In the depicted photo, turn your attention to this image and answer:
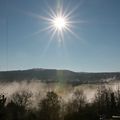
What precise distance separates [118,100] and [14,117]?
62.3m

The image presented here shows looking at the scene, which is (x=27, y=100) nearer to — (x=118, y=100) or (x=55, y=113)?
(x=55, y=113)

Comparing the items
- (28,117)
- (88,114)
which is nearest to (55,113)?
(28,117)

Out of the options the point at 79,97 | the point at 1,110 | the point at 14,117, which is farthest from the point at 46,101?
the point at 79,97

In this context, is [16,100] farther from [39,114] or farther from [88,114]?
[88,114]

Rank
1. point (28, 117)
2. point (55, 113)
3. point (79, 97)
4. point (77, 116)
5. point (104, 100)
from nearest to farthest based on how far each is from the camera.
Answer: point (77, 116) < point (28, 117) < point (55, 113) < point (104, 100) < point (79, 97)

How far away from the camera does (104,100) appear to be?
124625 mm

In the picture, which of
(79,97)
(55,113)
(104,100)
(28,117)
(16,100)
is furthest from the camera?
(79,97)

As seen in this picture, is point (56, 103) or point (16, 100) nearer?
point (56, 103)

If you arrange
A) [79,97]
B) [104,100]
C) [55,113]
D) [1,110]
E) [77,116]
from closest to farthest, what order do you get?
[1,110], [77,116], [55,113], [104,100], [79,97]

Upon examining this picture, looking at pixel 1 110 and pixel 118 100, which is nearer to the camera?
pixel 1 110

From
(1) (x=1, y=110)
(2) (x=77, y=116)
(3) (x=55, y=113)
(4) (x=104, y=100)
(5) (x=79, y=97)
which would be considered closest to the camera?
(1) (x=1, y=110)

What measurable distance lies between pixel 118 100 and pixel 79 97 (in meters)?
17.3

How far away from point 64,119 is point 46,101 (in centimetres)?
1741

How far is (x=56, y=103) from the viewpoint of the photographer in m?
86.7
